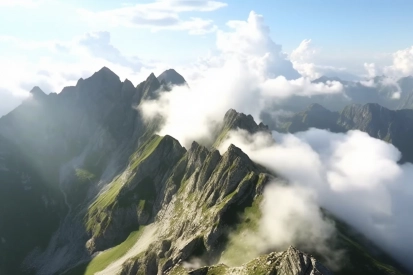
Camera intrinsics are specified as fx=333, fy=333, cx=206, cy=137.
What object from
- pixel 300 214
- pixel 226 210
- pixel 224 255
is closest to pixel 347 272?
pixel 300 214

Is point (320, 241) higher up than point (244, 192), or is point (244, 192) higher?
point (244, 192)

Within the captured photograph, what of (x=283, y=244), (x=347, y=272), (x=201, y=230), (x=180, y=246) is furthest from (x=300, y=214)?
(x=180, y=246)

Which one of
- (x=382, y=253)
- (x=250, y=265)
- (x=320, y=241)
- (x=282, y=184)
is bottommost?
(x=250, y=265)

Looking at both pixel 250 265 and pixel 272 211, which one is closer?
pixel 250 265

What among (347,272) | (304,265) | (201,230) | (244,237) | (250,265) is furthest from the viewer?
(201,230)

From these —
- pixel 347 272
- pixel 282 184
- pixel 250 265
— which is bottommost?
pixel 250 265

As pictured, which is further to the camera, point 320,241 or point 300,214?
point 300,214

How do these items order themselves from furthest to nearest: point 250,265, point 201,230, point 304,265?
point 201,230, point 250,265, point 304,265

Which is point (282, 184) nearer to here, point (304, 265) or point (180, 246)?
point (180, 246)

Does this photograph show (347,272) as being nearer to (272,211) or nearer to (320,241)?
(320,241)
